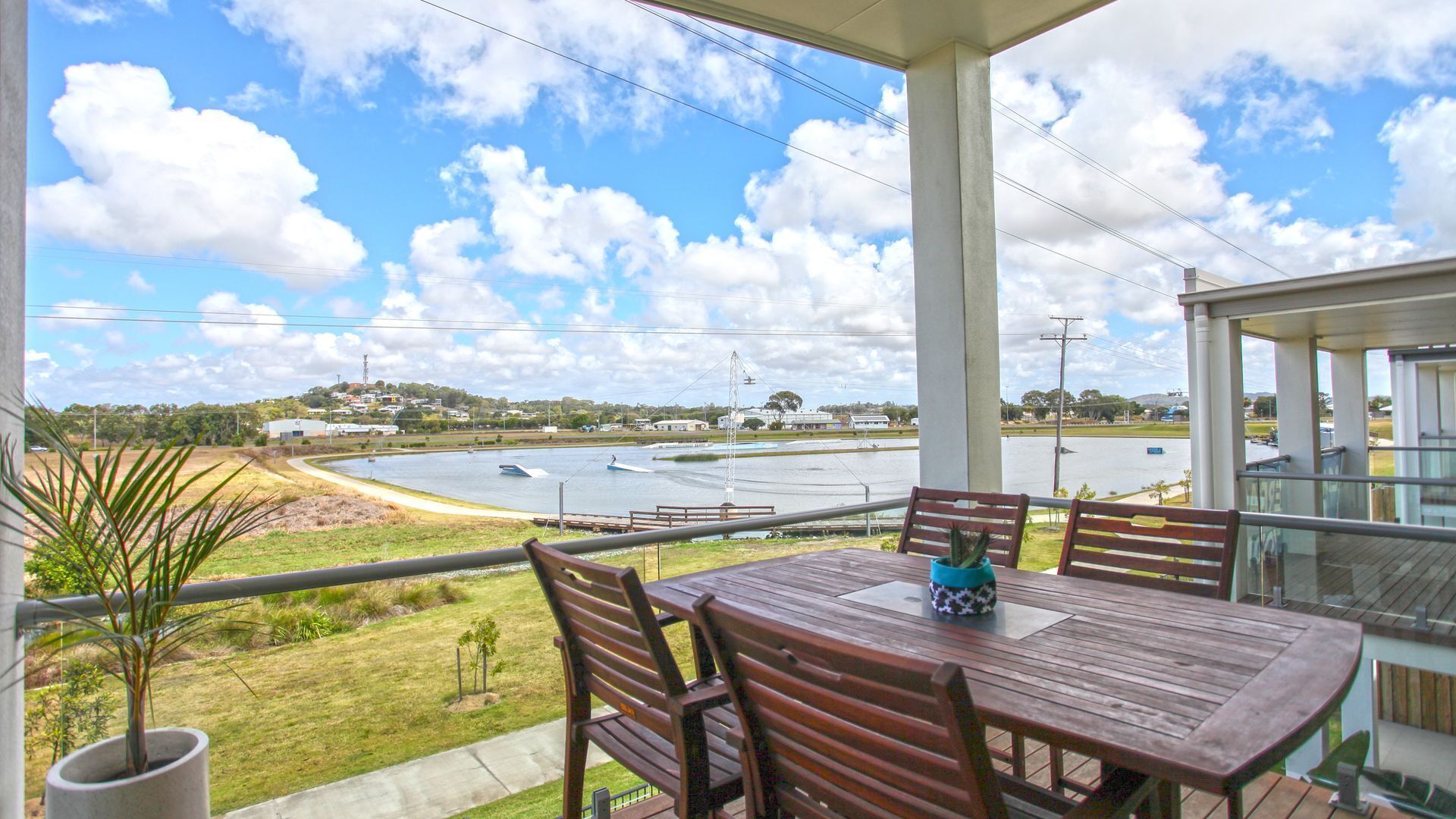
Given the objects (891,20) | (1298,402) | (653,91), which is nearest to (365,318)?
(653,91)

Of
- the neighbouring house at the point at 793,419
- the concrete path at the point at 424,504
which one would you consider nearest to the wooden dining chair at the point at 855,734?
the neighbouring house at the point at 793,419

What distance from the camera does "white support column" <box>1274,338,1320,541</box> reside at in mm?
8211

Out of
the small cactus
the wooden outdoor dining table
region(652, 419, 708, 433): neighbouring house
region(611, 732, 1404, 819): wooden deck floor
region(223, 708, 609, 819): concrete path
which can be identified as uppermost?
region(652, 419, 708, 433): neighbouring house

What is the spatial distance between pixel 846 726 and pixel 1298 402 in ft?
32.6

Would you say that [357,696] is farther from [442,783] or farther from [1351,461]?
[1351,461]

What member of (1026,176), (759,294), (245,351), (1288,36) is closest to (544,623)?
(245,351)

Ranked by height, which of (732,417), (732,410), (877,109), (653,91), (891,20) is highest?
(653,91)

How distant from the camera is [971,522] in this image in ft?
9.21

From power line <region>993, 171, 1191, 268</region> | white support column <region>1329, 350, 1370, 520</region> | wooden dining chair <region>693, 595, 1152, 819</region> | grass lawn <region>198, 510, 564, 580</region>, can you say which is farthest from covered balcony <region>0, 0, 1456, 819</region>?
power line <region>993, 171, 1191, 268</region>

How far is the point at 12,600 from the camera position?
173cm

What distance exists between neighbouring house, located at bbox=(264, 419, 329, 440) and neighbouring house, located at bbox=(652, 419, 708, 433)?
651 centimetres

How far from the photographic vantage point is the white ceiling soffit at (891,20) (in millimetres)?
3367

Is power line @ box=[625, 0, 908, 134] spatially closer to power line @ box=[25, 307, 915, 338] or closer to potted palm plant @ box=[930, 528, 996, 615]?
power line @ box=[25, 307, 915, 338]

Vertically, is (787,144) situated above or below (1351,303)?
above
